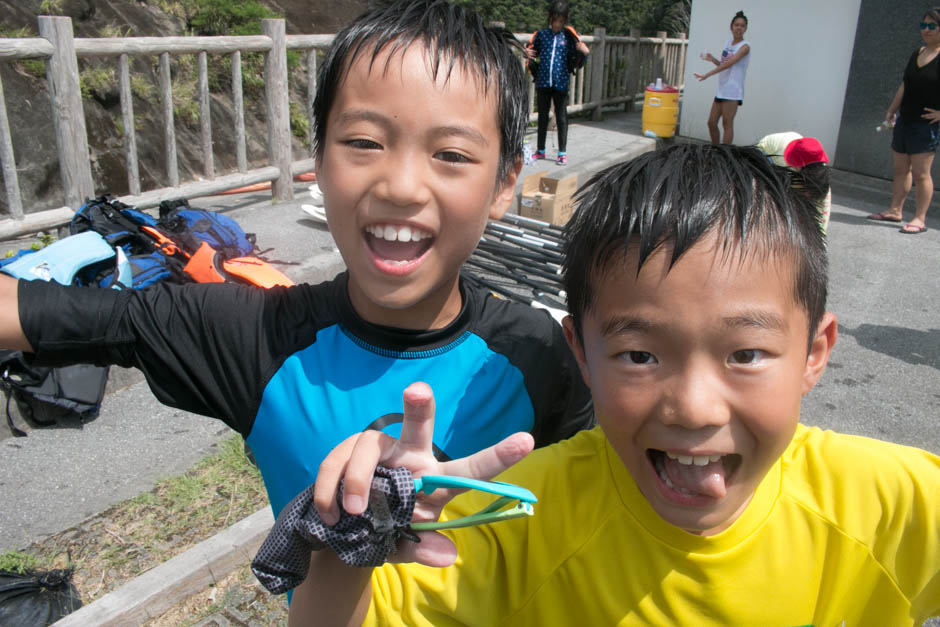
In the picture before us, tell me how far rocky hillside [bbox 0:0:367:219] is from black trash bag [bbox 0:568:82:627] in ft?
26.0

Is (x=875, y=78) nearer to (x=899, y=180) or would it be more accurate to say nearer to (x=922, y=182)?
(x=899, y=180)

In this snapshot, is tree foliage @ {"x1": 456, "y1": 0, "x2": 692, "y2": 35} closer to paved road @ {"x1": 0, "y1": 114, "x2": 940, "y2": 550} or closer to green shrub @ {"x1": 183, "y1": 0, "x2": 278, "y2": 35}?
green shrub @ {"x1": 183, "y1": 0, "x2": 278, "y2": 35}

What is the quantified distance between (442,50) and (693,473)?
0.87 meters

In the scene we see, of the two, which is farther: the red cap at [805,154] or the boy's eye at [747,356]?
the red cap at [805,154]

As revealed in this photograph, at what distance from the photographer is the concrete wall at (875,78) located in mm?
8547

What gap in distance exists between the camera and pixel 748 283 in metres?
1.07

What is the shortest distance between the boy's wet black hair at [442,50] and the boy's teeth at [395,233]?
10.4 inches

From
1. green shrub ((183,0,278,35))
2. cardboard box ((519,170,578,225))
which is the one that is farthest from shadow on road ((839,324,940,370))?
green shrub ((183,0,278,35))

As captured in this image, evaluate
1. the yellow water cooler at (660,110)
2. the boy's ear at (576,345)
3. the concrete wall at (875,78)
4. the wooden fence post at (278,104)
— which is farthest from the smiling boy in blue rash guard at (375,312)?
the yellow water cooler at (660,110)

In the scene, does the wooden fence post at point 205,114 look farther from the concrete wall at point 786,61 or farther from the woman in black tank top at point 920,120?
the concrete wall at point 786,61

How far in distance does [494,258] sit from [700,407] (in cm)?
353

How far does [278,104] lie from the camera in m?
6.24

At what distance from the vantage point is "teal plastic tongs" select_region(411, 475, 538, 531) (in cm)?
86

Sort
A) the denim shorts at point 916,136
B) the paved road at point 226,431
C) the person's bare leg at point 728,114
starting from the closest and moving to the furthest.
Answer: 1. the paved road at point 226,431
2. the denim shorts at point 916,136
3. the person's bare leg at point 728,114
